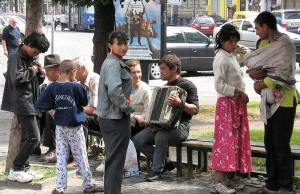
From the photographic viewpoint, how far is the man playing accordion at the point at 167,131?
809 cm

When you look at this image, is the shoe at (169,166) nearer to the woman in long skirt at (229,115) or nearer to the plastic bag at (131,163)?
the plastic bag at (131,163)

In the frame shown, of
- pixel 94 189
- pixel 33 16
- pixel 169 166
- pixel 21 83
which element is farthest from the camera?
pixel 33 16

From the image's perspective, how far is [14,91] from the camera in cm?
788

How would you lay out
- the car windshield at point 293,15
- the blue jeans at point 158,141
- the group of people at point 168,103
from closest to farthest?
the group of people at point 168,103 < the blue jeans at point 158,141 < the car windshield at point 293,15

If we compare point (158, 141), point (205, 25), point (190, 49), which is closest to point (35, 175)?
point (158, 141)

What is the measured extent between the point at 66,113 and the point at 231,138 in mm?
1701

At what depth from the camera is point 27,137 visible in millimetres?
7863

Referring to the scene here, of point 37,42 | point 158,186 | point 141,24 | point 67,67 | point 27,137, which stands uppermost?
point 141,24

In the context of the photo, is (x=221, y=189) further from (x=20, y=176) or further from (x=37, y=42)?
(x=37, y=42)

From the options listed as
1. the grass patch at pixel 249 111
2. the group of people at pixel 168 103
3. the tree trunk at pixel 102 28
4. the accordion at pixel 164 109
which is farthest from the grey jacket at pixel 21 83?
the grass patch at pixel 249 111

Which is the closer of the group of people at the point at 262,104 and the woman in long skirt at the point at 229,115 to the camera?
the group of people at the point at 262,104

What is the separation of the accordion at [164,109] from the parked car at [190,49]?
12983 mm

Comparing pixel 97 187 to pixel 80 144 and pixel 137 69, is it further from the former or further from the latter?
pixel 137 69

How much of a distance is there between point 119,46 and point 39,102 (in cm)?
120
